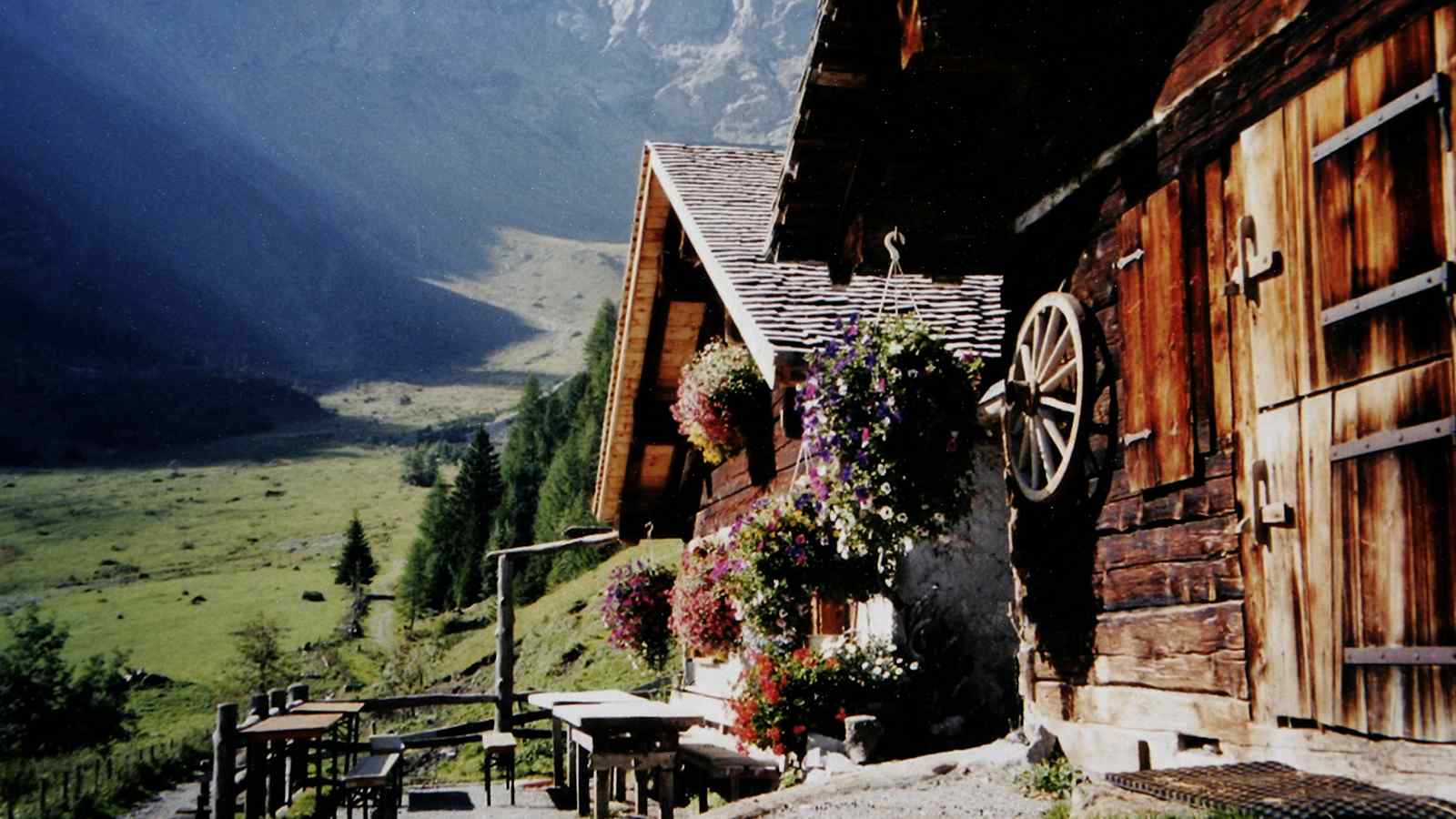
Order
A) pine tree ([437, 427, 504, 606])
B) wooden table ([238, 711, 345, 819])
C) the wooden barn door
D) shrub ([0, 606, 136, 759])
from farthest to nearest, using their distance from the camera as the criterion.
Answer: pine tree ([437, 427, 504, 606]) → shrub ([0, 606, 136, 759]) → wooden table ([238, 711, 345, 819]) → the wooden barn door

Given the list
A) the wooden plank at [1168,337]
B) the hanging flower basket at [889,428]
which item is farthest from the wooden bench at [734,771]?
the wooden plank at [1168,337]

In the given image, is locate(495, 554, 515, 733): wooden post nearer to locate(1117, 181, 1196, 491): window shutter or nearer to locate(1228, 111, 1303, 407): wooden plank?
locate(1117, 181, 1196, 491): window shutter

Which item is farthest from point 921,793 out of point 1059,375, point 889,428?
point 1059,375

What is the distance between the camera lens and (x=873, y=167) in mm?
7797

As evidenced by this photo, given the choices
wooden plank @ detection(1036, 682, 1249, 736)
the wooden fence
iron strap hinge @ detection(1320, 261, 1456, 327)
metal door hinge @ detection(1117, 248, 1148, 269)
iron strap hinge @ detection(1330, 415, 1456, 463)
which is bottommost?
the wooden fence

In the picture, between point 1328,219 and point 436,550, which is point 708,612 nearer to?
point 1328,219

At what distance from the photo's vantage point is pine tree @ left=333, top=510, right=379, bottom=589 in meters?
79.1

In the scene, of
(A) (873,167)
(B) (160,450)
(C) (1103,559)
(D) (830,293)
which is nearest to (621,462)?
(D) (830,293)

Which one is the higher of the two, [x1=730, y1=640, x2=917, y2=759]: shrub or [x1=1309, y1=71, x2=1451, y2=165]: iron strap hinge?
[x1=1309, y1=71, x2=1451, y2=165]: iron strap hinge

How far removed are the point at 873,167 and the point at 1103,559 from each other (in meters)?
2.90

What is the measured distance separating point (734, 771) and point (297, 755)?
24.8ft

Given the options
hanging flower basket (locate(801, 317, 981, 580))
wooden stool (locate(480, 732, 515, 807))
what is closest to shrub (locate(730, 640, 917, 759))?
hanging flower basket (locate(801, 317, 981, 580))

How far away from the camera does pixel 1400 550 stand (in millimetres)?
4305

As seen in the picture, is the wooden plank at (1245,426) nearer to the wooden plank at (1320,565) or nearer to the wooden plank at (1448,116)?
the wooden plank at (1320,565)
